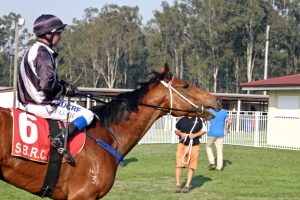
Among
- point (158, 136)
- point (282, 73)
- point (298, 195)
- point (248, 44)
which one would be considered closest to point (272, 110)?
point (158, 136)

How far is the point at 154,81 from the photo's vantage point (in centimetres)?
602

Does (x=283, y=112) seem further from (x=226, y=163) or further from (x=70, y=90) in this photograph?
(x=70, y=90)

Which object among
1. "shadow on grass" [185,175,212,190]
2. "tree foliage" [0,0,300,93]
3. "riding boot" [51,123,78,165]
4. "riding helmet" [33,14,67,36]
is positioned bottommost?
"shadow on grass" [185,175,212,190]

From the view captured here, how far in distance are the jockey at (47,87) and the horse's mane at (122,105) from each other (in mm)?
379

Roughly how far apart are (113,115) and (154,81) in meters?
0.62

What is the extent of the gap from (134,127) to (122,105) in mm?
295

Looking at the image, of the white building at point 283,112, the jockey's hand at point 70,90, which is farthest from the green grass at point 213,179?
the jockey's hand at point 70,90

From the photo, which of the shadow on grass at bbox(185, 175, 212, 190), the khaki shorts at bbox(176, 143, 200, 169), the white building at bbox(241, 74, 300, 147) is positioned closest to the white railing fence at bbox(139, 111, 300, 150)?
the white building at bbox(241, 74, 300, 147)

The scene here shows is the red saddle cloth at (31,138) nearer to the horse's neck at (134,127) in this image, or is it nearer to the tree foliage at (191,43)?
the horse's neck at (134,127)

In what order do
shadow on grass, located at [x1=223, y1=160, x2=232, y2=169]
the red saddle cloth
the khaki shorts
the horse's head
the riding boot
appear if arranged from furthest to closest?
shadow on grass, located at [x1=223, y1=160, x2=232, y2=169] → the khaki shorts → the horse's head → the riding boot → the red saddle cloth

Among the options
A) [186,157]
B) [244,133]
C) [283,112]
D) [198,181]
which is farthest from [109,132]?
[283,112]

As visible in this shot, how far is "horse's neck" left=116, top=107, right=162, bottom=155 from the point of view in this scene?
5895mm

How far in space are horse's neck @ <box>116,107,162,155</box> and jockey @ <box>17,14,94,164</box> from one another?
56cm

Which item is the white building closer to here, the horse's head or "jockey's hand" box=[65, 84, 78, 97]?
the horse's head
